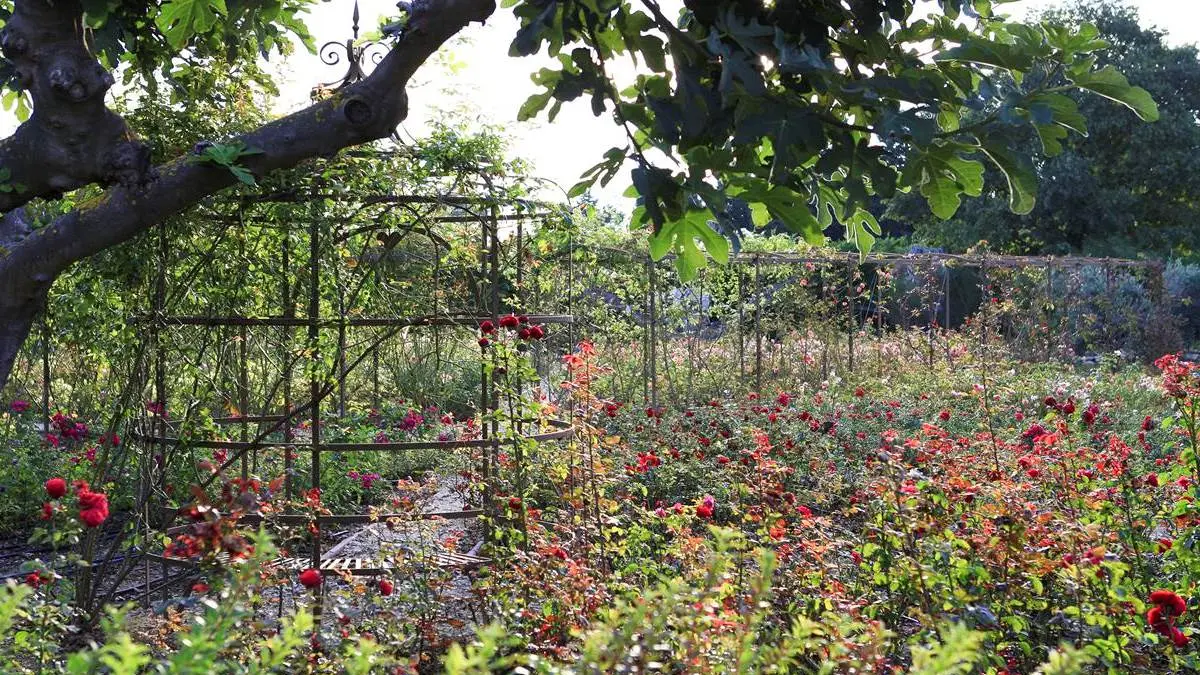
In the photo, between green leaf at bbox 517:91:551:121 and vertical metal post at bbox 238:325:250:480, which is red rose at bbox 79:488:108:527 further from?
vertical metal post at bbox 238:325:250:480

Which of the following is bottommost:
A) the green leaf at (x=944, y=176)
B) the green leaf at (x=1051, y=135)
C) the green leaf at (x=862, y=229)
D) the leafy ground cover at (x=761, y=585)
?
the leafy ground cover at (x=761, y=585)

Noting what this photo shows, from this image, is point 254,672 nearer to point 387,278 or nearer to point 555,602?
point 555,602

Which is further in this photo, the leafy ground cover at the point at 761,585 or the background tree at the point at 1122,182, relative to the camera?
the background tree at the point at 1122,182

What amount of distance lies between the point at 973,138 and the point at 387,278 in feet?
11.1

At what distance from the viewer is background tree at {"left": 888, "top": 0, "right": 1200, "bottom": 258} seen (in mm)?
29312

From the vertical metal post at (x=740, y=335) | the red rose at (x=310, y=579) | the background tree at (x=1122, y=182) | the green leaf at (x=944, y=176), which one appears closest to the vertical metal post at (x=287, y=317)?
the red rose at (x=310, y=579)

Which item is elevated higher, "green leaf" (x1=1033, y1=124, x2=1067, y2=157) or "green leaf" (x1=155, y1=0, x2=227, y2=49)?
"green leaf" (x1=155, y1=0, x2=227, y2=49)

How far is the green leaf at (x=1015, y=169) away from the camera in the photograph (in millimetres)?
2316

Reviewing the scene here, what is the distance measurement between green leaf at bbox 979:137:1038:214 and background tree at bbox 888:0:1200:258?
27949mm

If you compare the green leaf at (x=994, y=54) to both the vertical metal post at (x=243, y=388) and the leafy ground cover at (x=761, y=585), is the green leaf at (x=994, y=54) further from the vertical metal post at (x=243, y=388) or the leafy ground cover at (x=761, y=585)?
the vertical metal post at (x=243, y=388)

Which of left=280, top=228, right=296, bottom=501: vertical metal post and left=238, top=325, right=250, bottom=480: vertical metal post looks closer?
left=280, top=228, right=296, bottom=501: vertical metal post

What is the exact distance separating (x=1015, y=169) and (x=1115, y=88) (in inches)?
10.0

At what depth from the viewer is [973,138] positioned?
236cm

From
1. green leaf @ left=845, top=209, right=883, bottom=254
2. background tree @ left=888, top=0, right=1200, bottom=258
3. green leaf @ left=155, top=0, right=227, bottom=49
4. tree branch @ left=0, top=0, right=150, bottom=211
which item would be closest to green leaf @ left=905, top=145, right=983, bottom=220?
green leaf @ left=845, top=209, right=883, bottom=254
